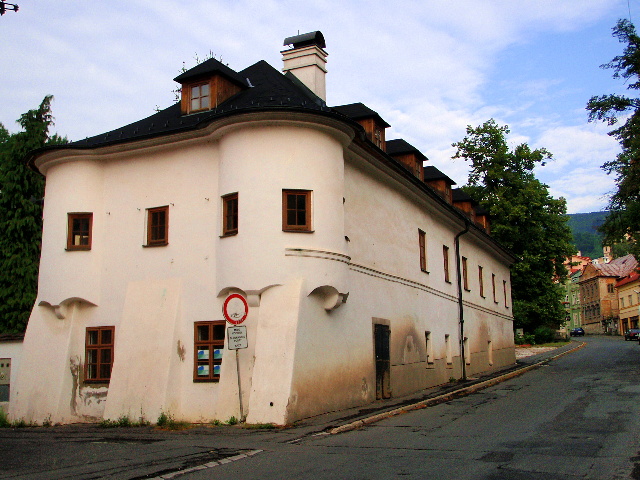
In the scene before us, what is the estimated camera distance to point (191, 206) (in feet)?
54.5

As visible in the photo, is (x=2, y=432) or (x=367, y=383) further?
(x=367, y=383)

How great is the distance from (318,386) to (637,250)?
853 inches

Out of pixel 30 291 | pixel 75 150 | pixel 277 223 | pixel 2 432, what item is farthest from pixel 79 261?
pixel 30 291

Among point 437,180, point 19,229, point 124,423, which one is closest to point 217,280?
point 124,423

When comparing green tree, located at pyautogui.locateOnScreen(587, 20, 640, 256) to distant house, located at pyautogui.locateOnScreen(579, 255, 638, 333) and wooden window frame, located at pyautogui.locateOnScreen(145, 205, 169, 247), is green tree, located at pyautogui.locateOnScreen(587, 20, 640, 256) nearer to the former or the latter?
wooden window frame, located at pyautogui.locateOnScreen(145, 205, 169, 247)

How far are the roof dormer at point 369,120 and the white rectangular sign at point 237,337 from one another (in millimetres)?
9363

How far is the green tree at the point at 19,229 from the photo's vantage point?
30.1 m

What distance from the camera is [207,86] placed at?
17.6 metres

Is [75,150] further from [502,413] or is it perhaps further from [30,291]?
[30,291]

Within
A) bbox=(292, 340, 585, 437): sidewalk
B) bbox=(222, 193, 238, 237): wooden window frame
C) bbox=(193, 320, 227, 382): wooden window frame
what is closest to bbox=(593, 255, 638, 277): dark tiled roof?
bbox=(292, 340, 585, 437): sidewalk

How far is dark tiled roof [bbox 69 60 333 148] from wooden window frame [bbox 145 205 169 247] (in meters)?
1.99

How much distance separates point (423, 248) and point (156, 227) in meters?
10.8

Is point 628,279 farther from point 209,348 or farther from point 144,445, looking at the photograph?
point 144,445

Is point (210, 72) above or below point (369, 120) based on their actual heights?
above
